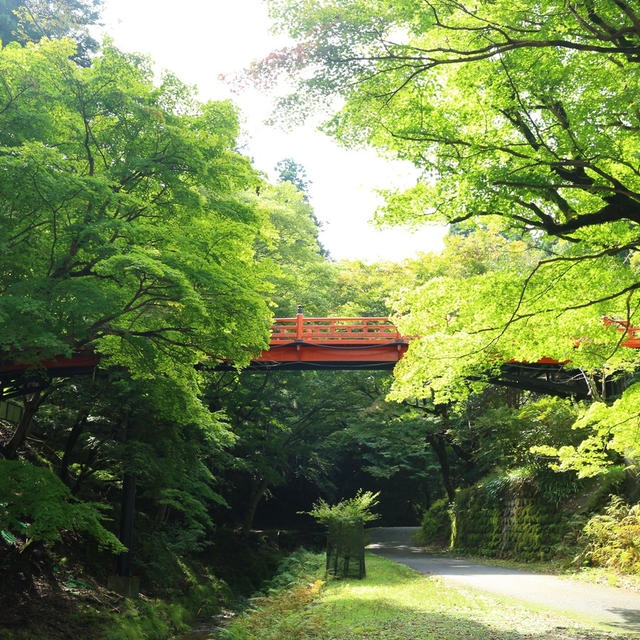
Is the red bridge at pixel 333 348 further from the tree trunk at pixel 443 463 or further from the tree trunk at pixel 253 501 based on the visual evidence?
the tree trunk at pixel 443 463

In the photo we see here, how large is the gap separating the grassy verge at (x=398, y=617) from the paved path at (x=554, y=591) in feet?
1.67

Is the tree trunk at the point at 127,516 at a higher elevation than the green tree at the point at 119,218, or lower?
lower

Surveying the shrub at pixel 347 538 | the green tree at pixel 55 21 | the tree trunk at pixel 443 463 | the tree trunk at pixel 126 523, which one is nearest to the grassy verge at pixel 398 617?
the shrub at pixel 347 538

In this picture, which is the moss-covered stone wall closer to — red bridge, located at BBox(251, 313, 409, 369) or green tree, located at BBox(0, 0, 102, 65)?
red bridge, located at BBox(251, 313, 409, 369)

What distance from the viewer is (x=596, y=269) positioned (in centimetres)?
740

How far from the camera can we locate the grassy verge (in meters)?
6.90

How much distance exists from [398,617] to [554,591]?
322 cm

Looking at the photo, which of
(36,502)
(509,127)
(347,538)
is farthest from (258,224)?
(347,538)

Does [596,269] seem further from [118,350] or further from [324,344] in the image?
[324,344]

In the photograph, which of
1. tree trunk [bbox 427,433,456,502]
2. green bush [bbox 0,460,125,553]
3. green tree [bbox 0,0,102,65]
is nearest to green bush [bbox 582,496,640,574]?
green bush [bbox 0,460,125,553]

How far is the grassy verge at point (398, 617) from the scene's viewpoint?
6.90 metres

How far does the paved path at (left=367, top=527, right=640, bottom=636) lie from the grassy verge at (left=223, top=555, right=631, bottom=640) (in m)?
0.51

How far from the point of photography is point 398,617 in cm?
810

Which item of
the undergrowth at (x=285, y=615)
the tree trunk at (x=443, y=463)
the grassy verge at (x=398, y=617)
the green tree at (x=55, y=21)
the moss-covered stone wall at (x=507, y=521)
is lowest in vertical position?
the undergrowth at (x=285, y=615)
